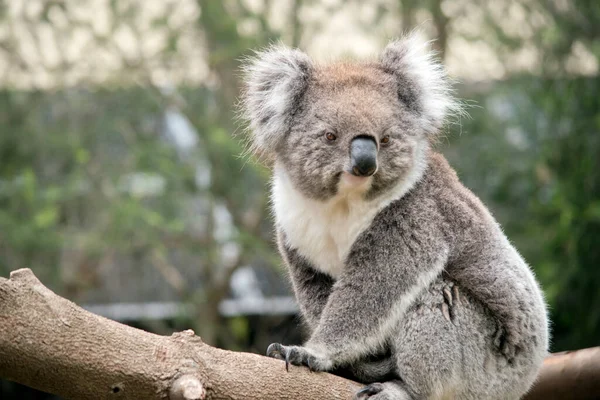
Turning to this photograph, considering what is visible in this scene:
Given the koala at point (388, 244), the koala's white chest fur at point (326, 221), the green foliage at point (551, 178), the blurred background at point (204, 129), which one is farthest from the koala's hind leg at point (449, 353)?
the blurred background at point (204, 129)

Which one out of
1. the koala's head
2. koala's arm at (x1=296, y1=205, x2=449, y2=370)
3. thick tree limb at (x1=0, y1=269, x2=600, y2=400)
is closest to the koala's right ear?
the koala's head

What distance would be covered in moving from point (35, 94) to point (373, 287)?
6577 millimetres

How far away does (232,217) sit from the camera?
384 inches

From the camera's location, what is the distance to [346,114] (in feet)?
13.1

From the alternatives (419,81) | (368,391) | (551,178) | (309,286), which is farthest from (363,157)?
(551,178)

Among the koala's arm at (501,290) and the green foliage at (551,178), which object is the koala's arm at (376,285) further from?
the green foliage at (551,178)

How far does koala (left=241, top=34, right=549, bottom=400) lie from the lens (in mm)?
3867

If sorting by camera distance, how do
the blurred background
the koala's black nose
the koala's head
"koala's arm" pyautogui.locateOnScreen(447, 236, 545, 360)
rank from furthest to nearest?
the blurred background → "koala's arm" pyautogui.locateOnScreen(447, 236, 545, 360) → the koala's head → the koala's black nose

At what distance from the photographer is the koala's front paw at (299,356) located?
3.64m

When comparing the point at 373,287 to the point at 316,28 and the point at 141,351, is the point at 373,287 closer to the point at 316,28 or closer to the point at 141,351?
the point at 141,351

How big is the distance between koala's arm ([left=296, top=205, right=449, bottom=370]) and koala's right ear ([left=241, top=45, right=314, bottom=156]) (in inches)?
29.5

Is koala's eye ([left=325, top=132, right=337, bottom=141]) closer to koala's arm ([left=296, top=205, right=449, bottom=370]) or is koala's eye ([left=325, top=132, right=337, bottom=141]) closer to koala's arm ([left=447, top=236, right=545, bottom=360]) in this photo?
koala's arm ([left=296, top=205, right=449, bottom=370])

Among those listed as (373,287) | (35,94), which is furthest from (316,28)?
(373,287)

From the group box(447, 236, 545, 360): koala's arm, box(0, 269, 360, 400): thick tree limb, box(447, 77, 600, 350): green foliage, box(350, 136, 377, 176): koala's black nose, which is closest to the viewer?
box(0, 269, 360, 400): thick tree limb
